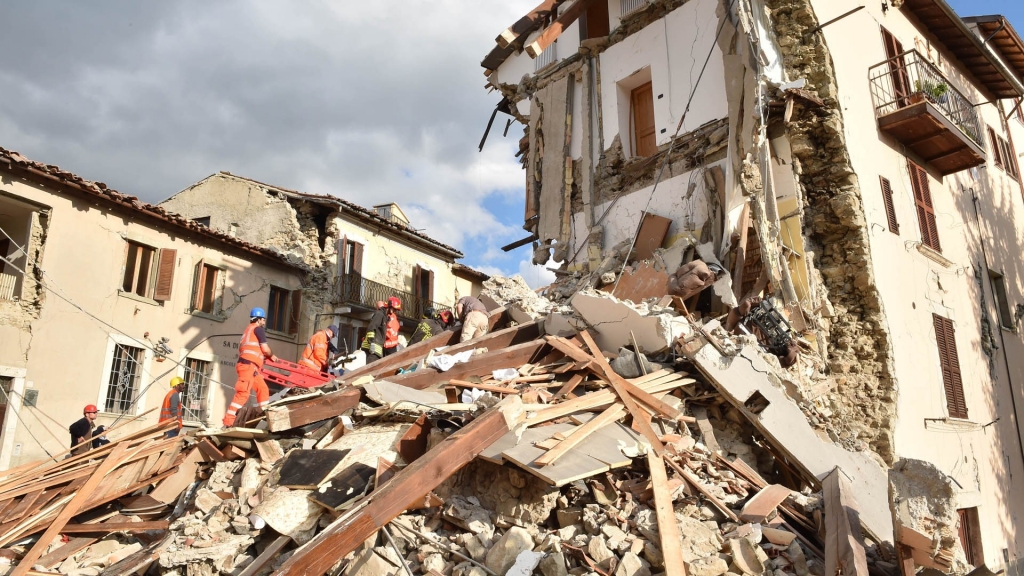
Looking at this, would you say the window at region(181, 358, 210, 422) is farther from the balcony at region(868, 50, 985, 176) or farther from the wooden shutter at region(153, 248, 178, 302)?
the balcony at region(868, 50, 985, 176)

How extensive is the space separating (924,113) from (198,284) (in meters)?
16.1

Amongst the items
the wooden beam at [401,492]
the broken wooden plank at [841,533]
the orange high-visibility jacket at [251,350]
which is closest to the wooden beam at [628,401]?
the wooden beam at [401,492]

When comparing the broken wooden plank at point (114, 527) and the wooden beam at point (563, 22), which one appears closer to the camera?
the broken wooden plank at point (114, 527)

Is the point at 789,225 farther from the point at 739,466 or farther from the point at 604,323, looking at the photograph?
the point at 739,466

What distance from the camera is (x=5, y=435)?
12312 mm

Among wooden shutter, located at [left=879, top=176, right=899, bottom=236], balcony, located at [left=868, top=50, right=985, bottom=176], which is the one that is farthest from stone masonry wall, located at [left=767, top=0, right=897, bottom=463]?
balcony, located at [left=868, top=50, right=985, bottom=176]

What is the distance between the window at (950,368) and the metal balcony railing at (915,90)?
3.47m

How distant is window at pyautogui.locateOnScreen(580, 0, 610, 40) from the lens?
12.0 meters

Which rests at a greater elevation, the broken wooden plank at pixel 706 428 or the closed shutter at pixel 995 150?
the closed shutter at pixel 995 150

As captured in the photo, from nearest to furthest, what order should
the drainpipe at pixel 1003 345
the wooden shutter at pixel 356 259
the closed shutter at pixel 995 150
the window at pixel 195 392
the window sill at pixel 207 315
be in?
1. the drainpipe at pixel 1003 345
2. the closed shutter at pixel 995 150
3. the window at pixel 195 392
4. the window sill at pixel 207 315
5. the wooden shutter at pixel 356 259

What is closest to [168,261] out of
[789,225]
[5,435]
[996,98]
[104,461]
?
[5,435]

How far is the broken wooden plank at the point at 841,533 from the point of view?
373cm

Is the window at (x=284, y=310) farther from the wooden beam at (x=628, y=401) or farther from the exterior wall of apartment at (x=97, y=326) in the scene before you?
the wooden beam at (x=628, y=401)

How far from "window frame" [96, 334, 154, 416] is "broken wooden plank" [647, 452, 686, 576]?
12.9m
